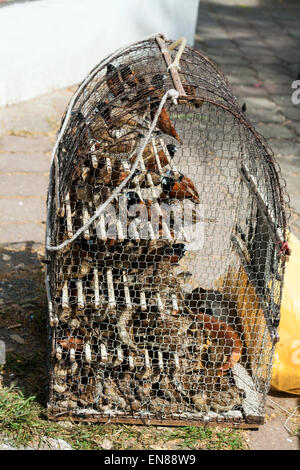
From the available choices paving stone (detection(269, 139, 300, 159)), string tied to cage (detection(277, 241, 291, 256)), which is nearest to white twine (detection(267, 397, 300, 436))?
string tied to cage (detection(277, 241, 291, 256))

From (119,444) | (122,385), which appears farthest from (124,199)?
(119,444)

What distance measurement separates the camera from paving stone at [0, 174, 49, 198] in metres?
5.04

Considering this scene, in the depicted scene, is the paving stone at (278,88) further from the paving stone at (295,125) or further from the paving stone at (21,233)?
the paving stone at (21,233)

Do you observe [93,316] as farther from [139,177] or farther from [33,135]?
[33,135]

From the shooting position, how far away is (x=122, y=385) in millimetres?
3031

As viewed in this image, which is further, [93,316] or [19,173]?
[19,173]

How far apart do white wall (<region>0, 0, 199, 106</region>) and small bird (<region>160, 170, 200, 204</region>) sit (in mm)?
3793

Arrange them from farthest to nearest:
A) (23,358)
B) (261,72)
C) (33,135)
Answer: (261,72)
(33,135)
(23,358)

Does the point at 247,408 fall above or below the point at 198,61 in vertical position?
below

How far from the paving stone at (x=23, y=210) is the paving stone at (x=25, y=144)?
3.00 ft

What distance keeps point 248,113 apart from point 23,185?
2.79m
